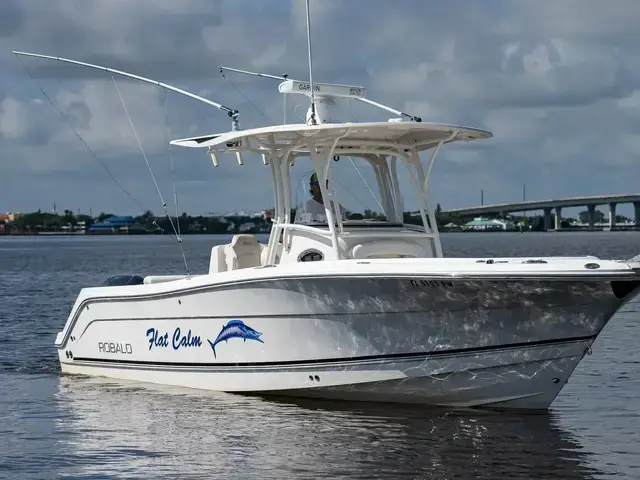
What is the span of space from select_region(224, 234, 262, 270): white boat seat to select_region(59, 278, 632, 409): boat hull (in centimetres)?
130

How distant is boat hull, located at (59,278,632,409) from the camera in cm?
1389

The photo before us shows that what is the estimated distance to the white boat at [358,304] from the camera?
45.4 feet

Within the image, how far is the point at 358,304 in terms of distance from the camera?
1434cm

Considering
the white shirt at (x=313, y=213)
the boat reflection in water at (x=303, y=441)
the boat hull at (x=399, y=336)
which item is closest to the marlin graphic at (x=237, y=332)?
the boat hull at (x=399, y=336)

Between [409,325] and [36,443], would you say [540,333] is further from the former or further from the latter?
[36,443]

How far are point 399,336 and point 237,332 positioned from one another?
2274 mm

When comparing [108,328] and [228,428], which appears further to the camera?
[108,328]

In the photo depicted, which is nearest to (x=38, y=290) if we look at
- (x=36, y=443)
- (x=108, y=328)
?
(x=108, y=328)

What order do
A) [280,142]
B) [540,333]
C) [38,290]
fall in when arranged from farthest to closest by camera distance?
[38,290], [280,142], [540,333]

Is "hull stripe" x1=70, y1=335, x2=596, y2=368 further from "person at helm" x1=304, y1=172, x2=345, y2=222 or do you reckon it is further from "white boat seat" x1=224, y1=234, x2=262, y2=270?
"person at helm" x1=304, y1=172, x2=345, y2=222

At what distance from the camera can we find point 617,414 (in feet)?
50.3

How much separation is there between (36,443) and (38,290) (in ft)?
100

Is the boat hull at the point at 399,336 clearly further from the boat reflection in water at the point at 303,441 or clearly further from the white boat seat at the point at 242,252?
the white boat seat at the point at 242,252

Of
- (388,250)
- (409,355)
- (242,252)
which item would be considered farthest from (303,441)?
(242,252)
